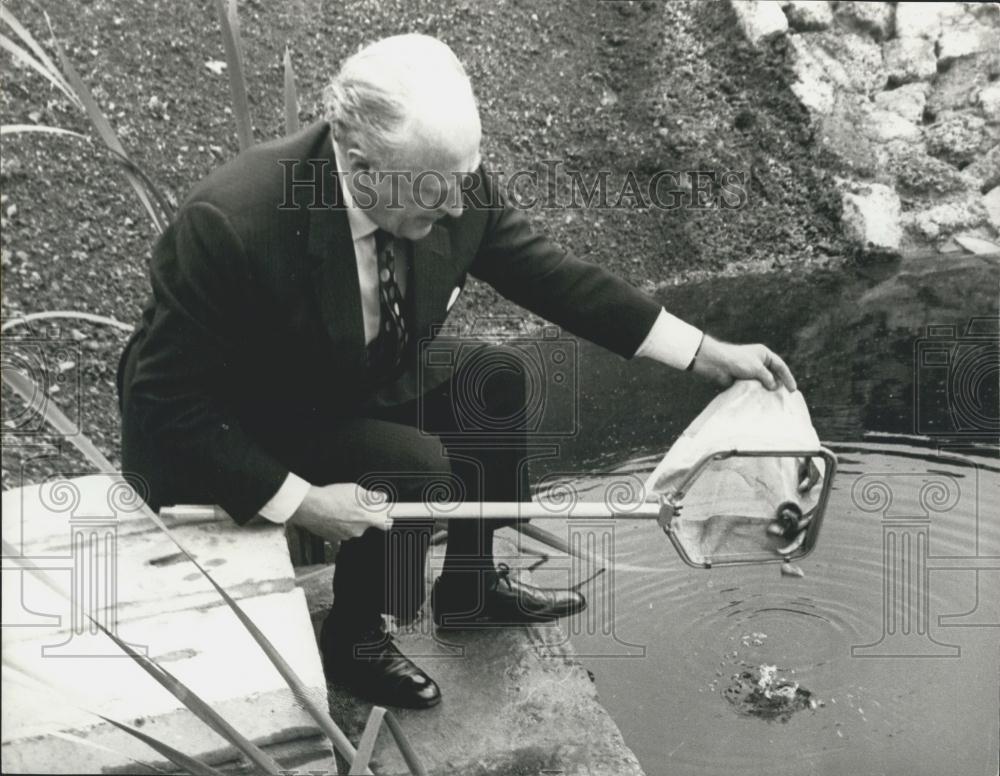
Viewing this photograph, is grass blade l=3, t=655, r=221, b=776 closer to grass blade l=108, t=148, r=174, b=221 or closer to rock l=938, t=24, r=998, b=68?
grass blade l=108, t=148, r=174, b=221

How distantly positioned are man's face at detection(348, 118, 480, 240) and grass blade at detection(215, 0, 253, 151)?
0.67 m

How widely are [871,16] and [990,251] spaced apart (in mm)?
1674

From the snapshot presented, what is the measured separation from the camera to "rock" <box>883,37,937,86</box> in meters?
7.15

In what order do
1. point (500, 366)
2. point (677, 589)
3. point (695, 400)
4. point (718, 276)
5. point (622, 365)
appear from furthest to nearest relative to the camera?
point (718, 276) → point (622, 365) → point (695, 400) → point (677, 589) → point (500, 366)

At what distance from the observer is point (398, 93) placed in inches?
91.7

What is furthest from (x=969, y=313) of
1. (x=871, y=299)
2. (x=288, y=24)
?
(x=288, y=24)

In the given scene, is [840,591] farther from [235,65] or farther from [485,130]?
[485,130]

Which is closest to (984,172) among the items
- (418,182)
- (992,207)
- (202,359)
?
(992,207)

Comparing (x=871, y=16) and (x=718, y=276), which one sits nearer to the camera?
(x=718, y=276)

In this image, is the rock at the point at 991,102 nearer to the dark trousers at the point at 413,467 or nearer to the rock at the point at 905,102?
the rock at the point at 905,102

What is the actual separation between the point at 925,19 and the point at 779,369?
5.26 meters

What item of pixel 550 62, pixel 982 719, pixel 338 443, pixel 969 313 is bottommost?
pixel 982 719

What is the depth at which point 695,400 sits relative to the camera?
5.08 metres

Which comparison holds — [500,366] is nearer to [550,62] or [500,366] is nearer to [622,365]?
[622,365]
